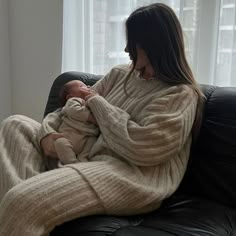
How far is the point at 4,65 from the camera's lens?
299 cm

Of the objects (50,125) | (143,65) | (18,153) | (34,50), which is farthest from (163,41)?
(34,50)

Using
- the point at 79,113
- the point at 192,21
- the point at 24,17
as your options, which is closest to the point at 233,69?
the point at 192,21

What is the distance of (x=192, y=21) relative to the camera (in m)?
2.12

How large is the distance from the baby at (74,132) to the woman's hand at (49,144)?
0.08 feet

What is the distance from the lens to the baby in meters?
1.66

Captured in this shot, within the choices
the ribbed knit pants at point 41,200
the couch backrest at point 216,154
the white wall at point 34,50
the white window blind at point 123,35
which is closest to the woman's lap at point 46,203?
the ribbed knit pants at point 41,200

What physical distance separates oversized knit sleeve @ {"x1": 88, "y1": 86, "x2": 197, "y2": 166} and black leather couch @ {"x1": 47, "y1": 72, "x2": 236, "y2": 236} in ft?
0.49

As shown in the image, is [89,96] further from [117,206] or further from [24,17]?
[24,17]

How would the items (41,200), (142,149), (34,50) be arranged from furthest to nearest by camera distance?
1. (34,50)
2. (142,149)
3. (41,200)

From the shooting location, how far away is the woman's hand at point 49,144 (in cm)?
169

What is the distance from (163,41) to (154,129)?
0.39m

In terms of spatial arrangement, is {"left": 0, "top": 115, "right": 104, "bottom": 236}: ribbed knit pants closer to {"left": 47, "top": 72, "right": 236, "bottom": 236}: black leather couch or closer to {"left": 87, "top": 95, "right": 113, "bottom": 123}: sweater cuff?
{"left": 47, "top": 72, "right": 236, "bottom": 236}: black leather couch

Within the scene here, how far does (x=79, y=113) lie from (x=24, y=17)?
142 centimetres

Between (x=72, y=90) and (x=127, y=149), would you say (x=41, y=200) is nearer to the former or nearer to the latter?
(x=127, y=149)
